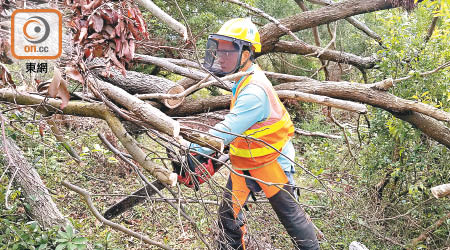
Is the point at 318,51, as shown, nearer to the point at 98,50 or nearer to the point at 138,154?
the point at 138,154

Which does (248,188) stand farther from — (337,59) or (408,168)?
(337,59)

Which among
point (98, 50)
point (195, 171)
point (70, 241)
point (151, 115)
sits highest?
point (98, 50)

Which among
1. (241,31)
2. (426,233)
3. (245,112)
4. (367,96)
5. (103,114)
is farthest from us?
(367,96)

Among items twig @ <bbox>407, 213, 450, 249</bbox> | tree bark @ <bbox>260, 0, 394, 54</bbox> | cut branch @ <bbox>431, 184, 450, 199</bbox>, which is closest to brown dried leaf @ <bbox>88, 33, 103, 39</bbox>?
cut branch @ <bbox>431, 184, 450, 199</bbox>

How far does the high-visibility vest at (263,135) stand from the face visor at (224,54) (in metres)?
0.17

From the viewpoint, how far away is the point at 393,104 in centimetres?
421

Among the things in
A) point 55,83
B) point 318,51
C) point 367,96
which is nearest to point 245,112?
point 55,83

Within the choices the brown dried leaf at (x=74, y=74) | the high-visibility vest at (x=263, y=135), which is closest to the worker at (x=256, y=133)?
the high-visibility vest at (x=263, y=135)

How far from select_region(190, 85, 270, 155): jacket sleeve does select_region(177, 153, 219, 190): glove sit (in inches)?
Answer: 5.1

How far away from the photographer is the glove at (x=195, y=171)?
2.54 m

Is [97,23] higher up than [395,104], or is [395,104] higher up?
[97,23]

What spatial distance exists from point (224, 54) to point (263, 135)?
743 millimetres

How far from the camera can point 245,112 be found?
9.52 ft

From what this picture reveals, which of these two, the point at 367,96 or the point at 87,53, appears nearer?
the point at 87,53
